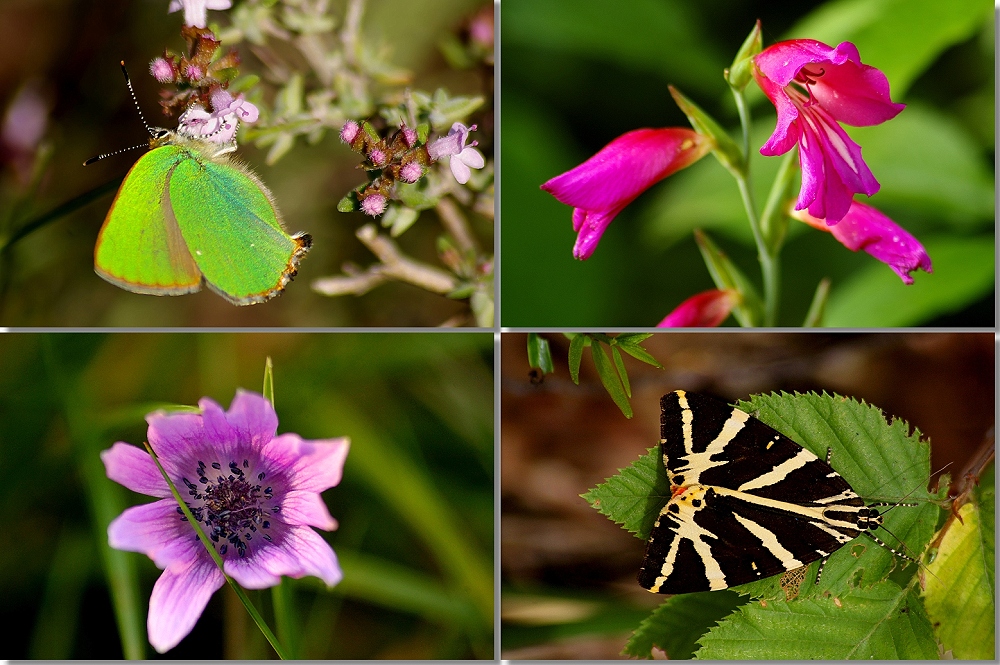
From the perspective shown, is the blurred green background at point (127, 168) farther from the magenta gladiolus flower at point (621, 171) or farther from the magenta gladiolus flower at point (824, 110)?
the magenta gladiolus flower at point (824, 110)

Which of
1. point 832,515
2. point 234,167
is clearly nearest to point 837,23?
point 832,515

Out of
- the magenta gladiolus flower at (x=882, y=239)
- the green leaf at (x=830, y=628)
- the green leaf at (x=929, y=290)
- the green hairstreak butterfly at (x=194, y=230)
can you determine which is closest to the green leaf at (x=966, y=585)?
the green leaf at (x=830, y=628)

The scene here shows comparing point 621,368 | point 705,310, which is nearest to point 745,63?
point 705,310

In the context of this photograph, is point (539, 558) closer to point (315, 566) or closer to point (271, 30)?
point (315, 566)

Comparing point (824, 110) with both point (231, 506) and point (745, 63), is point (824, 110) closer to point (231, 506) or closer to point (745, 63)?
point (745, 63)

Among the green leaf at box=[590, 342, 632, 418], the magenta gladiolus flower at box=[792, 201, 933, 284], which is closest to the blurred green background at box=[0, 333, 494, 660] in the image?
the green leaf at box=[590, 342, 632, 418]

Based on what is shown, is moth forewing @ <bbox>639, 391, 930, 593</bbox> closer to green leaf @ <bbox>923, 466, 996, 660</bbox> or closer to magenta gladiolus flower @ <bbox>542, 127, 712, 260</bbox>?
green leaf @ <bbox>923, 466, 996, 660</bbox>
